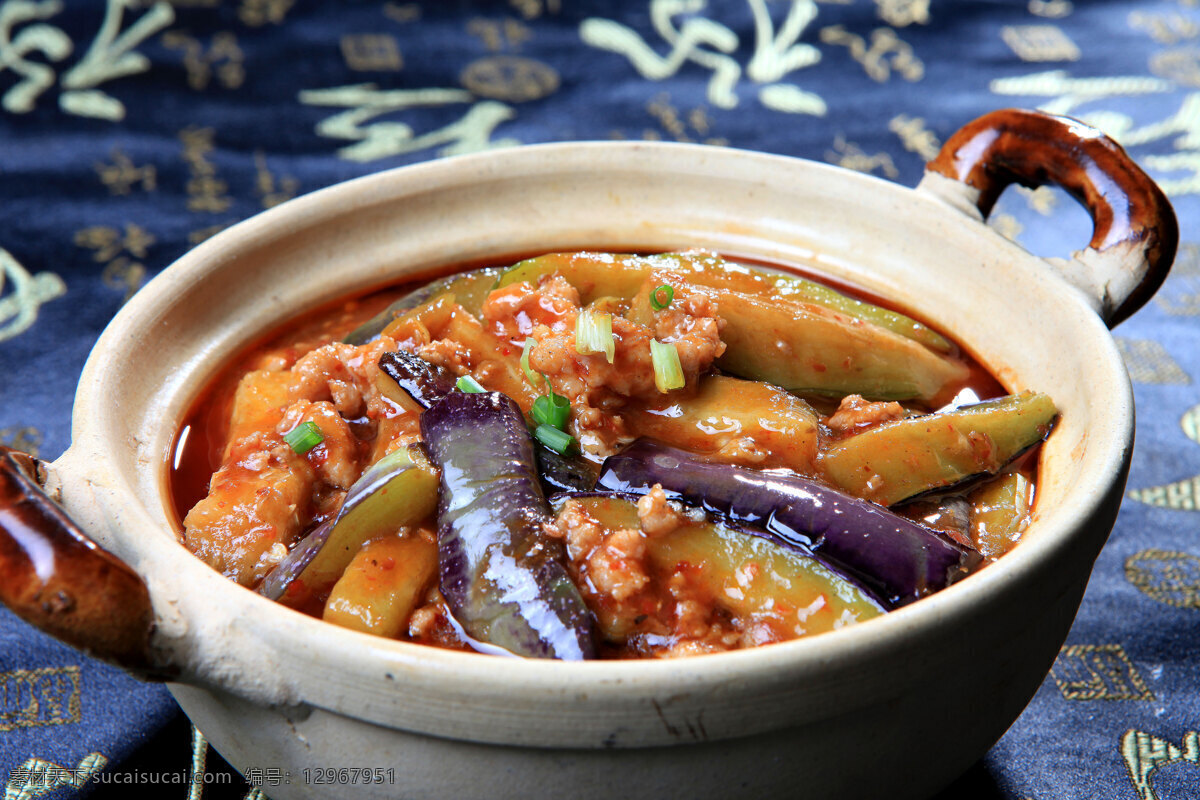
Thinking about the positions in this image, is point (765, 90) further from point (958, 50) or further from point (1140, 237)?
point (1140, 237)

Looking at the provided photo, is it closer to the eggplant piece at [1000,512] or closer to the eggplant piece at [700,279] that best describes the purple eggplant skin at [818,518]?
the eggplant piece at [1000,512]

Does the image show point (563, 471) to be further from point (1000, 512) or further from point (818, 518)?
point (1000, 512)

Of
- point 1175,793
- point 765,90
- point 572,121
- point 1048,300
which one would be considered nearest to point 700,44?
point 765,90

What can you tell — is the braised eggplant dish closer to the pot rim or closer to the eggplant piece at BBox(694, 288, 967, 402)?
the eggplant piece at BBox(694, 288, 967, 402)

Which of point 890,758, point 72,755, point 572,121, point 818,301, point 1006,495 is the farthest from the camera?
point 572,121

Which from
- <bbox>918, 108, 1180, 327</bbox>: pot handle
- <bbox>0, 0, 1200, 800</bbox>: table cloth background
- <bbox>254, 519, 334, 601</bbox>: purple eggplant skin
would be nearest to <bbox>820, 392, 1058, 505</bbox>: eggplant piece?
<bbox>918, 108, 1180, 327</bbox>: pot handle

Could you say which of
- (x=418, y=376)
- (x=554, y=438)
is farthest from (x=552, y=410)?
(x=418, y=376)

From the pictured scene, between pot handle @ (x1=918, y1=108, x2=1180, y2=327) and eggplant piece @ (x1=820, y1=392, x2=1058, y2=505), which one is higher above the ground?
pot handle @ (x1=918, y1=108, x2=1180, y2=327)
